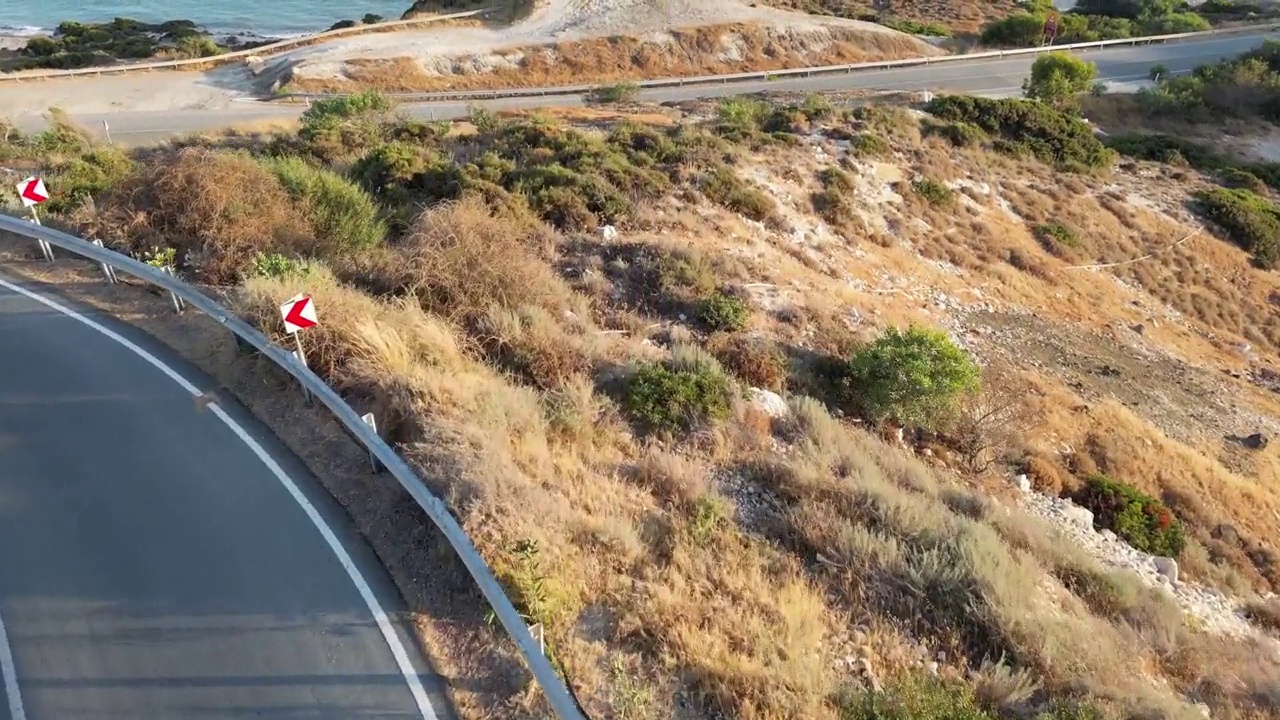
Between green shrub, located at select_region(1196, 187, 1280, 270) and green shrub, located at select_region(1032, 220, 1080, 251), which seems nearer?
green shrub, located at select_region(1032, 220, 1080, 251)

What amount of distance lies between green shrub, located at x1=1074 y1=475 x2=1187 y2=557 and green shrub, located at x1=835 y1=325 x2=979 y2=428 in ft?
7.95

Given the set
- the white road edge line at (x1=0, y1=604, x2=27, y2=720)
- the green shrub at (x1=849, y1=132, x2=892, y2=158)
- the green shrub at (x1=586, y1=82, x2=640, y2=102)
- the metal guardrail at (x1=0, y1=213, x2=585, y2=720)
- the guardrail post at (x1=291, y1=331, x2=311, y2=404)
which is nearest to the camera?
the metal guardrail at (x1=0, y1=213, x2=585, y2=720)

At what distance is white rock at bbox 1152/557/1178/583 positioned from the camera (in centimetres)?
1064

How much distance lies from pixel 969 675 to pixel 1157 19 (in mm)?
72309

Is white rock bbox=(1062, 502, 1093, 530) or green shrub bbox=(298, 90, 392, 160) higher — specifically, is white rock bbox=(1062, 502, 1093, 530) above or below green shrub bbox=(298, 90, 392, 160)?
below

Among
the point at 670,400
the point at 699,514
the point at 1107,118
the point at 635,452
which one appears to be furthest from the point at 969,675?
the point at 1107,118

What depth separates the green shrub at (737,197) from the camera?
19.8 metres

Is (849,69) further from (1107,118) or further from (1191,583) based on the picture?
(1191,583)

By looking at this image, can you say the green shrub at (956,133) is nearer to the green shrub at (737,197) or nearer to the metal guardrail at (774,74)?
the green shrub at (737,197)

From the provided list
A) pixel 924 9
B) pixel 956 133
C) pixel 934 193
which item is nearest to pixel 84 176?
pixel 934 193

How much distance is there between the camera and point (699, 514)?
7879mm

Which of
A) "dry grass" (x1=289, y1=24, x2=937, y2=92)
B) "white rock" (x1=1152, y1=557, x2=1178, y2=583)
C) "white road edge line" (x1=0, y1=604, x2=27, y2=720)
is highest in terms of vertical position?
"dry grass" (x1=289, y1=24, x2=937, y2=92)

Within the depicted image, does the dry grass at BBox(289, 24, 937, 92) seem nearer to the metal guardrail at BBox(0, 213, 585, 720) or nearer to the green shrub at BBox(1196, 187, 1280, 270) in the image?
the green shrub at BBox(1196, 187, 1280, 270)

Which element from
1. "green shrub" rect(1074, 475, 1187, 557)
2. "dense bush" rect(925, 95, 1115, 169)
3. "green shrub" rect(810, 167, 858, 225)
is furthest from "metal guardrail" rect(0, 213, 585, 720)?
"dense bush" rect(925, 95, 1115, 169)
